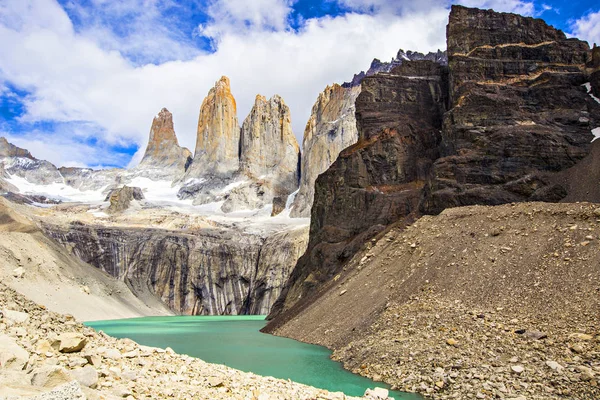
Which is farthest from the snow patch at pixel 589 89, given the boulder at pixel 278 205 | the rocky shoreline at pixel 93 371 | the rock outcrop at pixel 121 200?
the rock outcrop at pixel 121 200

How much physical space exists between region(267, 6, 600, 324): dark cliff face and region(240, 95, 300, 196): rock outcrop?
78.5 meters

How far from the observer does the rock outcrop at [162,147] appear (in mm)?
167400

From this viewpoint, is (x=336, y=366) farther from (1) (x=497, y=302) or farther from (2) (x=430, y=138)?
(2) (x=430, y=138)

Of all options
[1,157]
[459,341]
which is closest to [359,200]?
[459,341]

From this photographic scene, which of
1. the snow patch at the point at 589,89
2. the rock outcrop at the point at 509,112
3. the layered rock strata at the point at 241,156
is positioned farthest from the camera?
the layered rock strata at the point at 241,156

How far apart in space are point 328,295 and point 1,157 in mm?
183099

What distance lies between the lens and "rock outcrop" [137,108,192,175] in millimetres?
167400

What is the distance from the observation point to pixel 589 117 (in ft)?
130

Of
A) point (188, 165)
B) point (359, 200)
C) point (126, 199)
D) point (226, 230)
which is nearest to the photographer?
point (359, 200)

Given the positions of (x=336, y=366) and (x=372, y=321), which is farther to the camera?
(x=372, y=321)

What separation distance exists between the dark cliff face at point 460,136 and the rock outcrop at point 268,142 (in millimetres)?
78518

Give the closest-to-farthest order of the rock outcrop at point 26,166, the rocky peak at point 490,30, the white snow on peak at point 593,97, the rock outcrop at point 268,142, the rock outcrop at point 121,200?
1. the white snow on peak at point 593,97
2. the rocky peak at point 490,30
3. the rock outcrop at point 121,200
4. the rock outcrop at point 268,142
5. the rock outcrop at point 26,166

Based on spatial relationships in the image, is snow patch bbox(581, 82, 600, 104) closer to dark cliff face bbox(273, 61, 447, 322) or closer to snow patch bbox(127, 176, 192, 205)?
dark cliff face bbox(273, 61, 447, 322)

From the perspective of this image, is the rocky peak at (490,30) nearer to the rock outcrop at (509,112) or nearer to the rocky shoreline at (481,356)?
the rock outcrop at (509,112)
